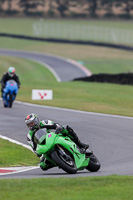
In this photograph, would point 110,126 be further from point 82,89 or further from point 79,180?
point 82,89

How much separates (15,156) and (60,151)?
277 centimetres

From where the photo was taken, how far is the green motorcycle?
10.1 metres

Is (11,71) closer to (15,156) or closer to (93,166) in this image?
(15,156)

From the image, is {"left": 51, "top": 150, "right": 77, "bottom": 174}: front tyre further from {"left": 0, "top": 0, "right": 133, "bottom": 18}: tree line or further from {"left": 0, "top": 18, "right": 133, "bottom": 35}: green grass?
{"left": 0, "top": 0, "right": 133, "bottom": 18}: tree line

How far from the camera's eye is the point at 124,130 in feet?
55.7

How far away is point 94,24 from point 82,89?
46.9 meters

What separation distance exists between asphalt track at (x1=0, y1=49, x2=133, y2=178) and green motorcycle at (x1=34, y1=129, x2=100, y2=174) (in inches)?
9.5

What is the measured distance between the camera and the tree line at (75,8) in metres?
82.0

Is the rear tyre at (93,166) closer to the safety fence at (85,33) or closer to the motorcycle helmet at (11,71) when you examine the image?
the motorcycle helmet at (11,71)

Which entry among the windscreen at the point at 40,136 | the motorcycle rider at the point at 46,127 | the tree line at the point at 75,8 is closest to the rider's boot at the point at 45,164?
the motorcycle rider at the point at 46,127

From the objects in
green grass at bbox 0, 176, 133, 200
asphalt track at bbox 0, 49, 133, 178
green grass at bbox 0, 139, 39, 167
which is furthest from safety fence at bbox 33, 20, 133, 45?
green grass at bbox 0, 176, 133, 200

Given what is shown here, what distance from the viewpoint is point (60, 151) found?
10172mm

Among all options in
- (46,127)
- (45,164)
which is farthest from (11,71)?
(45,164)

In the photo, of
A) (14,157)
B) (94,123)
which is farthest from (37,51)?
(14,157)
